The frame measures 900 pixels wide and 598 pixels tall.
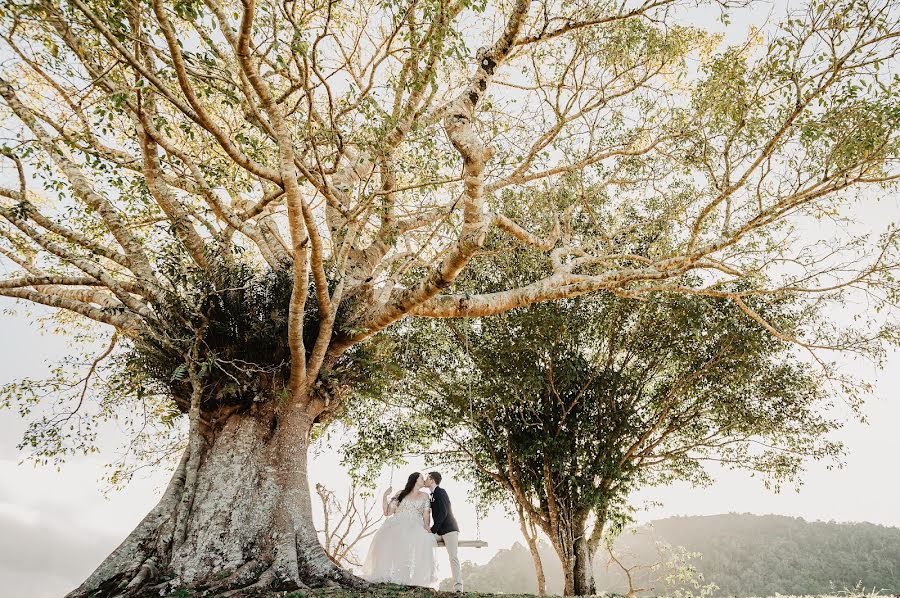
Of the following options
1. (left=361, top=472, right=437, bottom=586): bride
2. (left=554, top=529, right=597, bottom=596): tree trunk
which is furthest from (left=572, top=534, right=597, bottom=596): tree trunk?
(left=361, top=472, right=437, bottom=586): bride

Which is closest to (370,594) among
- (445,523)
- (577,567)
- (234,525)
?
(234,525)

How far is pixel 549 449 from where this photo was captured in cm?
1011

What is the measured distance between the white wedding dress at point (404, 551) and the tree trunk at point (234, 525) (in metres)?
1.74

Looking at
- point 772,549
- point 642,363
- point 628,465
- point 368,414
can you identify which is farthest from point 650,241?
A: point 772,549

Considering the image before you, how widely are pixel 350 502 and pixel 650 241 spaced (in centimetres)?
917

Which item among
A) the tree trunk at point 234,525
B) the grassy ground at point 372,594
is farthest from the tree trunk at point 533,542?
the tree trunk at point 234,525

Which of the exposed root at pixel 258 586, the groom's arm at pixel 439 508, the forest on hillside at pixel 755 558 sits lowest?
the forest on hillside at pixel 755 558

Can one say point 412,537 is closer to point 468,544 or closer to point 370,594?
point 468,544

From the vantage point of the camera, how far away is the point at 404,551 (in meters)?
6.87

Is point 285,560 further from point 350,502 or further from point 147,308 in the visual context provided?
point 350,502

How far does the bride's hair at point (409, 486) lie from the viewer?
742cm

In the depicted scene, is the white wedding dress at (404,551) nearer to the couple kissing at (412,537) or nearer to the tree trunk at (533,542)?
the couple kissing at (412,537)

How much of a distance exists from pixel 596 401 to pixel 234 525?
7.86m

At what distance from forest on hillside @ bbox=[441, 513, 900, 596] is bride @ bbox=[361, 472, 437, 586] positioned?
24712 mm
